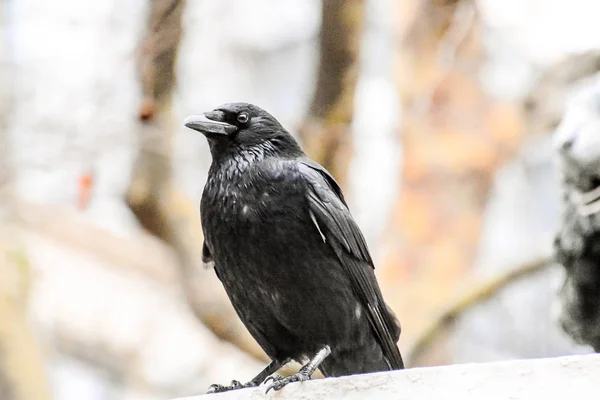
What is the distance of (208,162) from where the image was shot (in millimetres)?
6574

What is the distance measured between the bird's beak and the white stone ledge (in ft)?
3.67

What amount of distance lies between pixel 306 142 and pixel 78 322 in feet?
11.7

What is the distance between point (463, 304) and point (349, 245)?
2.54m

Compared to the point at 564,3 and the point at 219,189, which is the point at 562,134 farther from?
the point at 564,3

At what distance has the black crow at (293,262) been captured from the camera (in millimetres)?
3293

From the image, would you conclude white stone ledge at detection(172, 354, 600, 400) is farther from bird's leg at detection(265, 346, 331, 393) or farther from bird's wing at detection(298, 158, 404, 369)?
bird's wing at detection(298, 158, 404, 369)

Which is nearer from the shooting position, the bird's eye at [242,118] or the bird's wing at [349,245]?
the bird's wing at [349,245]

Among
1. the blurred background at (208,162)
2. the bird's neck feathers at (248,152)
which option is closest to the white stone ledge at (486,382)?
the bird's neck feathers at (248,152)

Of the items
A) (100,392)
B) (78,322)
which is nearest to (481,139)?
(78,322)

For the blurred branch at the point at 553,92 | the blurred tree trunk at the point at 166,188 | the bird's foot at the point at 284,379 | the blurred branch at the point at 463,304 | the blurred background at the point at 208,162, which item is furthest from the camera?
the blurred branch at the point at 553,92

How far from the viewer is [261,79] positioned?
9.96 m

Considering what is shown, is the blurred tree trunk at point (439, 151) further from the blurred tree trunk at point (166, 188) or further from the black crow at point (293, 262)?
the black crow at point (293, 262)

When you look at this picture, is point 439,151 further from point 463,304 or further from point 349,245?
point 349,245

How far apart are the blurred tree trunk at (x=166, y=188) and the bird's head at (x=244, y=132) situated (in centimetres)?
150
